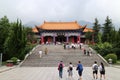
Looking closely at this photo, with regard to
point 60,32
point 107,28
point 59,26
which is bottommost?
point 60,32

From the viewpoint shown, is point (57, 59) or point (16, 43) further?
point (57, 59)

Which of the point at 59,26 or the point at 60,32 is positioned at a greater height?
the point at 59,26

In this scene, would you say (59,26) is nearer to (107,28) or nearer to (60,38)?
(60,38)

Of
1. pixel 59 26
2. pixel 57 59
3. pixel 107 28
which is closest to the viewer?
pixel 57 59

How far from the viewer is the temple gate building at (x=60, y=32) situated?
73.1m

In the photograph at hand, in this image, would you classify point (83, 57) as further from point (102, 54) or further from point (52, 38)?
point (52, 38)

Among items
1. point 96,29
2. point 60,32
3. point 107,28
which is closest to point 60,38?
point 60,32

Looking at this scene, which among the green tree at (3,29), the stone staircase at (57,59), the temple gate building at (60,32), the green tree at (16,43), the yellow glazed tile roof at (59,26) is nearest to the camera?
the stone staircase at (57,59)

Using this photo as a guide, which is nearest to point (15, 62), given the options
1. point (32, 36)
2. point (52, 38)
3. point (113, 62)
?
point (113, 62)

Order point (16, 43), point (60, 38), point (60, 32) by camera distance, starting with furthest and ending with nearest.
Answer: point (60, 38) → point (60, 32) → point (16, 43)

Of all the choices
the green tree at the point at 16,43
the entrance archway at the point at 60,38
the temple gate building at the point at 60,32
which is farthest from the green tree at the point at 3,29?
the entrance archway at the point at 60,38

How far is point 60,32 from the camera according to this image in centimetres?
7412

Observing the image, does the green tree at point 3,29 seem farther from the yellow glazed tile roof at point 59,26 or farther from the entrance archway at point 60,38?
the entrance archway at point 60,38

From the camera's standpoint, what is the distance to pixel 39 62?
137ft
